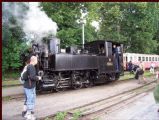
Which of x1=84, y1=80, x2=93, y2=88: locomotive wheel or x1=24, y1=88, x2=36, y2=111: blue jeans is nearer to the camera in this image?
x1=24, y1=88, x2=36, y2=111: blue jeans

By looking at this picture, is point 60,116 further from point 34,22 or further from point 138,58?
point 138,58

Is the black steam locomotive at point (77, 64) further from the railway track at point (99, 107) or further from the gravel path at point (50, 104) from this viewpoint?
the railway track at point (99, 107)

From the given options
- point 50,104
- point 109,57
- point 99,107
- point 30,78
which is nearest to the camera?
point 30,78

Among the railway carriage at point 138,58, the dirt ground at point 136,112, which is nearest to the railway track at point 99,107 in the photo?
the dirt ground at point 136,112

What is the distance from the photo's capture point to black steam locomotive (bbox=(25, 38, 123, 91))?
1751 centimetres

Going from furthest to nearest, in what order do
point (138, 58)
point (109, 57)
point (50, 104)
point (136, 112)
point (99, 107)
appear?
point (138, 58)
point (109, 57)
point (50, 104)
point (99, 107)
point (136, 112)

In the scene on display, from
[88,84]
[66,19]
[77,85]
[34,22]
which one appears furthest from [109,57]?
[66,19]

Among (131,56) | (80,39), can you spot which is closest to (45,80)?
(80,39)

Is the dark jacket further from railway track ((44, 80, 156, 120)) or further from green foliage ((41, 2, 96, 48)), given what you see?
green foliage ((41, 2, 96, 48))

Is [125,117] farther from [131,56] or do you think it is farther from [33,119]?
[131,56]

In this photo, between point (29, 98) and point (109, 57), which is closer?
point (29, 98)

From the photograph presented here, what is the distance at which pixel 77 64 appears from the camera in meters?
19.6

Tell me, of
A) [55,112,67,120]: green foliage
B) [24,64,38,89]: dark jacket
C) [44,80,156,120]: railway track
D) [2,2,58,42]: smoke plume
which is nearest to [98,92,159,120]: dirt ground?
[44,80,156,120]: railway track

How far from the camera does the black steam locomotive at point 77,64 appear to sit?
57.5 feet
